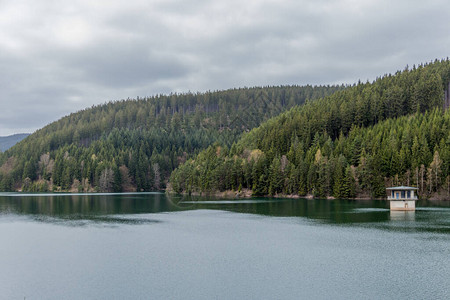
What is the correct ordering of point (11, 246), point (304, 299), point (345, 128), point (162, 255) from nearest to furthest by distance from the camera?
1. point (304, 299)
2. point (162, 255)
3. point (11, 246)
4. point (345, 128)

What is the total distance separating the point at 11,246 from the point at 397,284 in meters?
46.8

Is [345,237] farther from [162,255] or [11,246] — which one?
[11,246]

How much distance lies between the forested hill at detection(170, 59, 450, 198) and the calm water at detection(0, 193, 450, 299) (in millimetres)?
63371

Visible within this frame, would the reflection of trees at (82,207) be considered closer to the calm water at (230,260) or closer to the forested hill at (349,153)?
the calm water at (230,260)

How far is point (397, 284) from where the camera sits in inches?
1362

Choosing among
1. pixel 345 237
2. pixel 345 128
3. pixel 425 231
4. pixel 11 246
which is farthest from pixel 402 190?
pixel 345 128

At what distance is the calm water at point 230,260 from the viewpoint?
33.9 m

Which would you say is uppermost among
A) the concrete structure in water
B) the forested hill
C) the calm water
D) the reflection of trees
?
the forested hill

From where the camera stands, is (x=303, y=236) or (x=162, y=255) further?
(x=303, y=236)

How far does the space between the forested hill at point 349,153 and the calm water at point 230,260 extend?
63371 millimetres

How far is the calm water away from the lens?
111 ft

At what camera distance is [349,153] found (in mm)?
151125

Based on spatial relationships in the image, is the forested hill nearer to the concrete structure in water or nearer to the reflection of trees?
the concrete structure in water

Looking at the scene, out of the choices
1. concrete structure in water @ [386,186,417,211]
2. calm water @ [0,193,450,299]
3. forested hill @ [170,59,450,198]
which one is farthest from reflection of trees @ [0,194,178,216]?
concrete structure in water @ [386,186,417,211]
